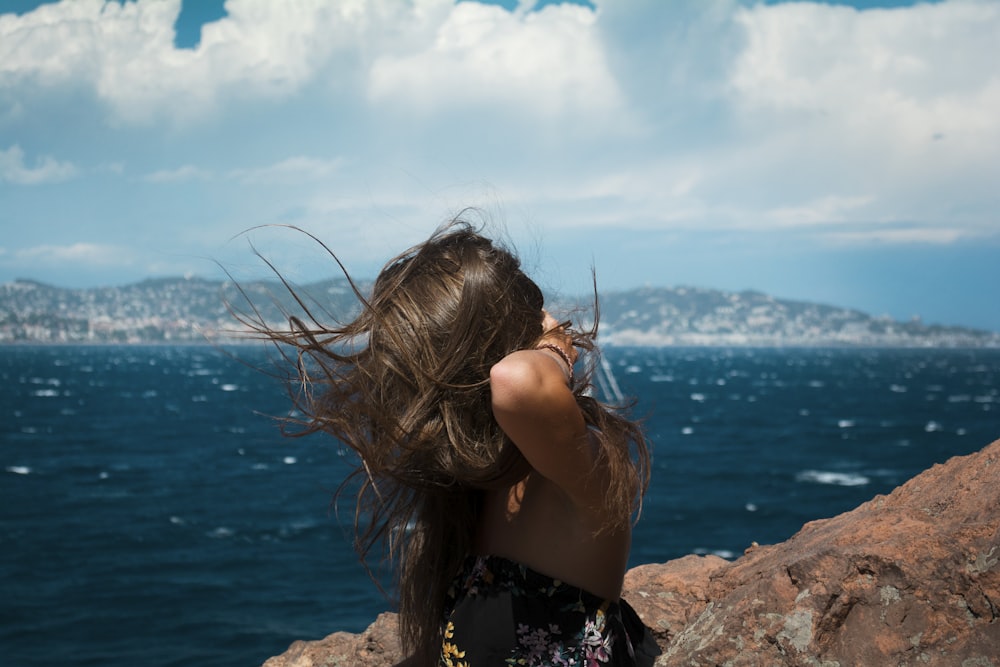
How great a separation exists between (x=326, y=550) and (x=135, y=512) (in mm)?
10006

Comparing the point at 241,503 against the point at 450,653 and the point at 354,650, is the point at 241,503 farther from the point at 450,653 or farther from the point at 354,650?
the point at 450,653

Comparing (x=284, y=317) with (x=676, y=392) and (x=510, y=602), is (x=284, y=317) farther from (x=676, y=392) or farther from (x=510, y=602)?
(x=676, y=392)

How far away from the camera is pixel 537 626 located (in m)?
2.50

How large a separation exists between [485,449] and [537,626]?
1.68 ft

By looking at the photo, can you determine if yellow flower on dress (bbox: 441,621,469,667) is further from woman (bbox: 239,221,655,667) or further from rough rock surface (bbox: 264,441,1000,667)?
rough rock surface (bbox: 264,441,1000,667)

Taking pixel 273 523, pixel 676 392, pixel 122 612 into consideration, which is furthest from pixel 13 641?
pixel 676 392

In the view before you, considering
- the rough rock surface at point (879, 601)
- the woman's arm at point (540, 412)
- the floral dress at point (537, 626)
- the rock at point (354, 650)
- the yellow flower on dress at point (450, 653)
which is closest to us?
the woman's arm at point (540, 412)

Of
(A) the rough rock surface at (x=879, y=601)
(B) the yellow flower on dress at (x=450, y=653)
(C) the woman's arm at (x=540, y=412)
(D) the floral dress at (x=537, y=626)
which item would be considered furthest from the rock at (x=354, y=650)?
(C) the woman's arm at (x=540, y=412)

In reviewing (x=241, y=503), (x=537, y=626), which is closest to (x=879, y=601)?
(x=537, y=626)

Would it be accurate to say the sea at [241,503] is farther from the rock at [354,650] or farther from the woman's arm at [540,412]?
the woman's arm at [540,412]

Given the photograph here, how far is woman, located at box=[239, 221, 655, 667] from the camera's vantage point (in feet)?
7.89

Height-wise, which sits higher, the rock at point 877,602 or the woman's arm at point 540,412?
the woman's arm at point 540,412

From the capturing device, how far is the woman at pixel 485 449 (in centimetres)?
241

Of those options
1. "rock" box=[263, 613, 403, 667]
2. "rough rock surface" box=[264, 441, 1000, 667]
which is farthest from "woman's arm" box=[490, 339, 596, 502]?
"rock" box=[263, 613, 403, 667]
